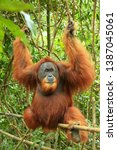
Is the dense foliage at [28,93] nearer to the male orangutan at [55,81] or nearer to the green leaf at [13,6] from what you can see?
the male orangutan at [55,81]

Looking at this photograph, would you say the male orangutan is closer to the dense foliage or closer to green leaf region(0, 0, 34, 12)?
the dense foliage

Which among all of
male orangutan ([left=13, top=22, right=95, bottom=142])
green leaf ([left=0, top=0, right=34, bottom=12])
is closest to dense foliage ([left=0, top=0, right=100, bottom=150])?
male orangutan ([left=13, top=22, right=95, bottom=142])

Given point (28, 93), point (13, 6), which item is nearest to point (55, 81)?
point (28, 93)

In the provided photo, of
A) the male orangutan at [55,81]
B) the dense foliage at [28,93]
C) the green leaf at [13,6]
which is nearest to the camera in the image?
the green leaf at [13,6]

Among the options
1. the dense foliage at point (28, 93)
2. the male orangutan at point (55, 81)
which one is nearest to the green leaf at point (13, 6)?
the male orangutan at point (55, 81)

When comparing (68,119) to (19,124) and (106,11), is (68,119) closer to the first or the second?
(106,11)

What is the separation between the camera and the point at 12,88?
3879 mm

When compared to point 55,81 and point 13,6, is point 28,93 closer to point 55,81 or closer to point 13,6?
point 55,81

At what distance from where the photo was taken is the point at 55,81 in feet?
8.29

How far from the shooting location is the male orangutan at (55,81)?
2502mm

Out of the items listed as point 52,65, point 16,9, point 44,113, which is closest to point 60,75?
point 52,65

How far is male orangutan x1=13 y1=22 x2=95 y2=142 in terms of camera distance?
2.50 metres

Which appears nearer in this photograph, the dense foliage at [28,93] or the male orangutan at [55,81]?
the male orangutan at [55,81]

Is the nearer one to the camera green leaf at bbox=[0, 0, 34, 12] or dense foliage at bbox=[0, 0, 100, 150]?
green leaf at bbox=[0, 0, 34, 12]
